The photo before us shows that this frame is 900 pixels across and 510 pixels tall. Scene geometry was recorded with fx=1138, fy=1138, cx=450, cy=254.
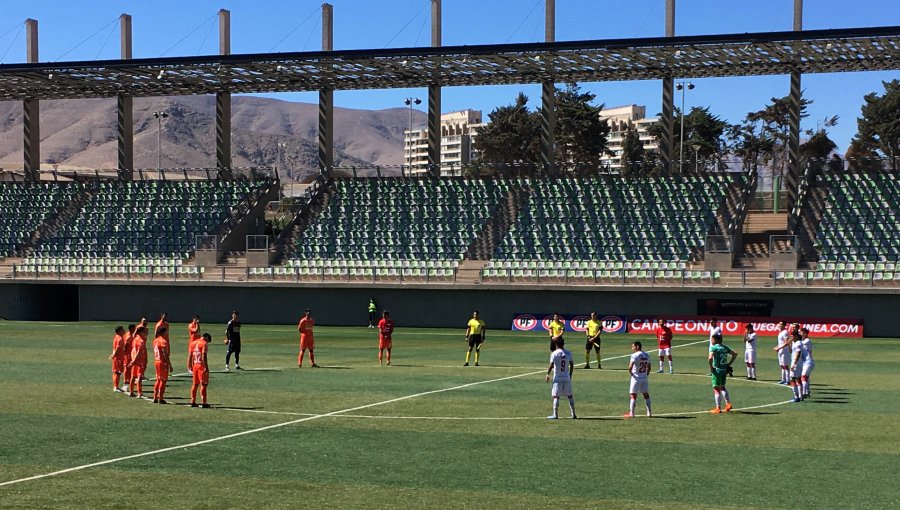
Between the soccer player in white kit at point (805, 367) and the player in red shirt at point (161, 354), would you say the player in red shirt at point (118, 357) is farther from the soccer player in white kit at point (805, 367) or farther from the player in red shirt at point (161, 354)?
the soccer player in white kit at point (805, 367)

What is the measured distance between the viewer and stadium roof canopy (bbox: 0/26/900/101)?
55.4 m

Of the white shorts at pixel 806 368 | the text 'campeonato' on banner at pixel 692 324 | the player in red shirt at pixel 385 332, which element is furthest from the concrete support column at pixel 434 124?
the white shorts at pixel 806 368

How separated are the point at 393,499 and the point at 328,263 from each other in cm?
4639

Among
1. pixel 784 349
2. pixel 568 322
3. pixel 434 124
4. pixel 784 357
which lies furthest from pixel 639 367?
pixel 434 124

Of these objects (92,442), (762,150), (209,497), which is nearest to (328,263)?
(92,442)

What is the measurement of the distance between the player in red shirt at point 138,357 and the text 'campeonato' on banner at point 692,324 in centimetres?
2615

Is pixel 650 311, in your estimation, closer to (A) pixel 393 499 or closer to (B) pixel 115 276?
(B) pixel 115 276

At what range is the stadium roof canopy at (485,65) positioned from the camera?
182ft

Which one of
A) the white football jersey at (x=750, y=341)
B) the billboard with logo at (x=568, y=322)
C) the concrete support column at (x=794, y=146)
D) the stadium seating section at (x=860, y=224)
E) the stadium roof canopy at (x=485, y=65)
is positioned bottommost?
the billboard with logo at (x=568, y=322)

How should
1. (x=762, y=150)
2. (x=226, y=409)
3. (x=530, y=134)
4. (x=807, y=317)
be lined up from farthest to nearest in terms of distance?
1. (x=530, y=134)
2. (x=762, y=150)
3. (x=807, y=317)
4. (x=226, y=409)

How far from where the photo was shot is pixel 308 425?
2392 cm

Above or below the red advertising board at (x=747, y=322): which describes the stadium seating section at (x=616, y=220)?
above

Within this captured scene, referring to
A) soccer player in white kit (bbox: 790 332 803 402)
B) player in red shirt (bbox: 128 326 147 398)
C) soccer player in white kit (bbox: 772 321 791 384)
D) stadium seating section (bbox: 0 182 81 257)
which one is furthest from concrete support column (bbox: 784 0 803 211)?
stadium seating section (bbox: 0 182 81 257)

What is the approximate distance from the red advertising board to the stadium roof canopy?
13.4 metres
